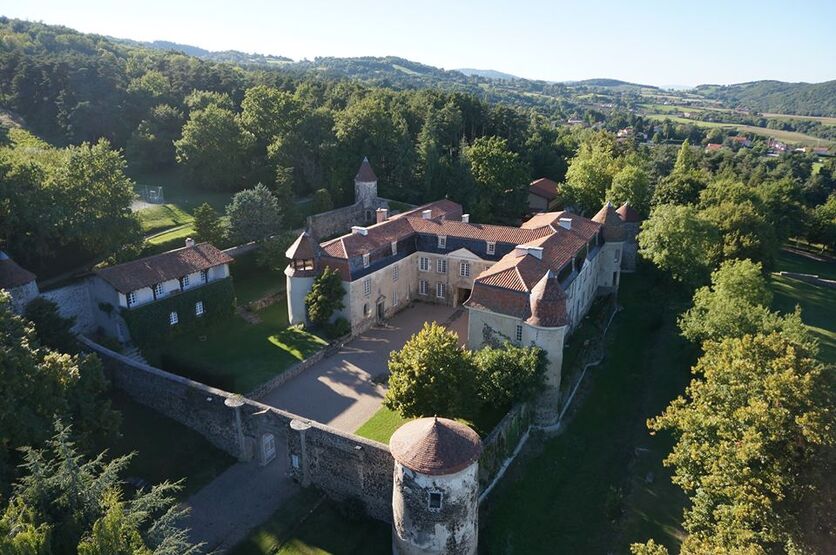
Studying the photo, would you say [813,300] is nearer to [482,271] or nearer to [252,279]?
[482,271]

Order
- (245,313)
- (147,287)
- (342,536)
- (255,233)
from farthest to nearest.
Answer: (255,233) → (245,313) → (147,287) → (342,536)

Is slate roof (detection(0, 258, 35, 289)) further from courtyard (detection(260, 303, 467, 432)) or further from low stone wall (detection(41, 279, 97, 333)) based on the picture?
courtyard (detection(260, 303, 467, 432))

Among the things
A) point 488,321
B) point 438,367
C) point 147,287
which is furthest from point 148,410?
point 488,321

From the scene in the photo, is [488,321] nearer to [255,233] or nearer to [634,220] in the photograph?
[255,233]

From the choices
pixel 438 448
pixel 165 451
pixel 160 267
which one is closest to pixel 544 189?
pixel 160 267

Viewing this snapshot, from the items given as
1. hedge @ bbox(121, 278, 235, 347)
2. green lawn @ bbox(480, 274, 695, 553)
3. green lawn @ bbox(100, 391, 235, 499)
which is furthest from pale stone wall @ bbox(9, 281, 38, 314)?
green lawn @ bbox(480, 274, 695, 553)

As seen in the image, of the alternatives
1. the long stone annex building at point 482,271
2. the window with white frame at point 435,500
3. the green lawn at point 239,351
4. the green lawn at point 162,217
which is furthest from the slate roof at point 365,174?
the window with white frame at point 435,500
